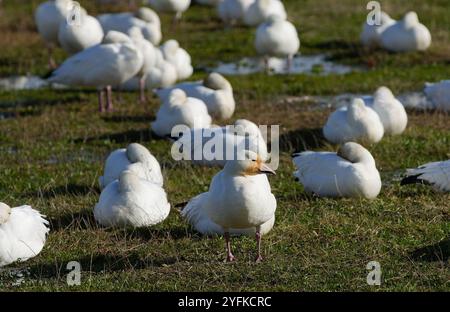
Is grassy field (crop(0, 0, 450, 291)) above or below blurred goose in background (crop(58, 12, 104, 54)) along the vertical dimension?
below

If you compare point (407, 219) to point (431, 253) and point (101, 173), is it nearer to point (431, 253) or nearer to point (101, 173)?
point (431, 253)

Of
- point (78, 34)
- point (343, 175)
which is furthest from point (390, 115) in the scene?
point (78, 34)

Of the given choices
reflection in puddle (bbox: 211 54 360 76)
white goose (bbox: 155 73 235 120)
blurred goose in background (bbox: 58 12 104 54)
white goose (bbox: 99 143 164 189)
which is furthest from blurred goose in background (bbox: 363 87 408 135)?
blurred goose in background (bbox: 58 12 104 54)

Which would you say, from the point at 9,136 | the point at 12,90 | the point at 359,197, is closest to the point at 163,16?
the point at 12,90

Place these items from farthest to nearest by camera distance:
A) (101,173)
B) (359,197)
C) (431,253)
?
(101,173) < (359,197) < (431,253)

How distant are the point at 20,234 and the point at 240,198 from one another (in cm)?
202

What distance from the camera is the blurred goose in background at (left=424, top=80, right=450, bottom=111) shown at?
1459 cm

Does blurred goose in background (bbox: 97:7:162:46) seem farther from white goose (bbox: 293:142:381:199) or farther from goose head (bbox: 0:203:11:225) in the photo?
goose head (bbox: 0:203:11:225)

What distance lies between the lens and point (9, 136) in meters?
14.1

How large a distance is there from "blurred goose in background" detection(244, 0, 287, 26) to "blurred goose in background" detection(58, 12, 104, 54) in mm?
4162

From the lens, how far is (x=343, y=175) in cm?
1043

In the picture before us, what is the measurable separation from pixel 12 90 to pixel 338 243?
362 inches

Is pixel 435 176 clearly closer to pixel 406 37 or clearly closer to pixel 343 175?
pixel 343 175

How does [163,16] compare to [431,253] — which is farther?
[163,16]
